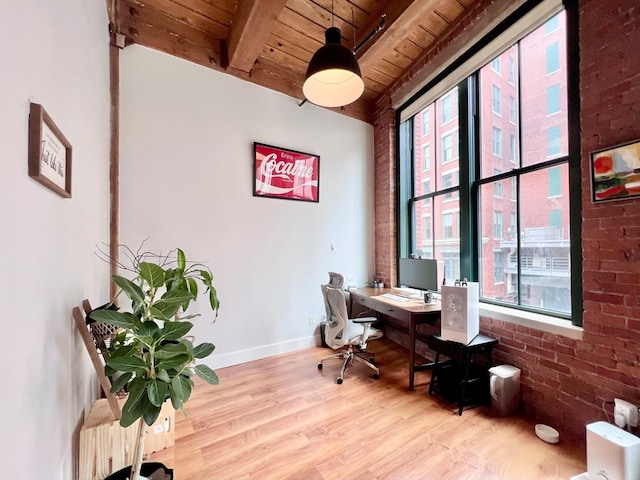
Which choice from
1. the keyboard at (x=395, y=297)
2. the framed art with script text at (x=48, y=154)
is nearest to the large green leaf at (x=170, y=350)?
the framed art with script text at (x=48, y=154)

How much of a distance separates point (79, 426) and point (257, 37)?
131 inches

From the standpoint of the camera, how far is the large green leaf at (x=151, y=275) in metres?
1.25

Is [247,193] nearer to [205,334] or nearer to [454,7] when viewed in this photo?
[205,334]

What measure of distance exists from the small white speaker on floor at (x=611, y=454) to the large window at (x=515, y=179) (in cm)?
72

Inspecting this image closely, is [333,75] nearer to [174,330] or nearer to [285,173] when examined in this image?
[285,173]

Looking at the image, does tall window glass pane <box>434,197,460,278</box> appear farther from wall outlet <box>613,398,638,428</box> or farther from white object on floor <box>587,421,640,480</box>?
white object on floor <box>587,421,640,480</box>

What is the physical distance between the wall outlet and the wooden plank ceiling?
3.32 metres

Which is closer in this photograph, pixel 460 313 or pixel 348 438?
pixel 348 438

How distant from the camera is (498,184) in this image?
2.70 metres

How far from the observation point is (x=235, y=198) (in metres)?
3.13

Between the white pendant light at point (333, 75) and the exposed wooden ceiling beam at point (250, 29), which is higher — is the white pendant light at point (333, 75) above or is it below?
below

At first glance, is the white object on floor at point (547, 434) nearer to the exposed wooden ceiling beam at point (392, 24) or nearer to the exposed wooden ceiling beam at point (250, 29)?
the exposed wooden ceiling beam at point (392, 24)

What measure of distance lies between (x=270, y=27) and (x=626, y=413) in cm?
395

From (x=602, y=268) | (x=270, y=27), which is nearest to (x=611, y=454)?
(x=602, y=268)
